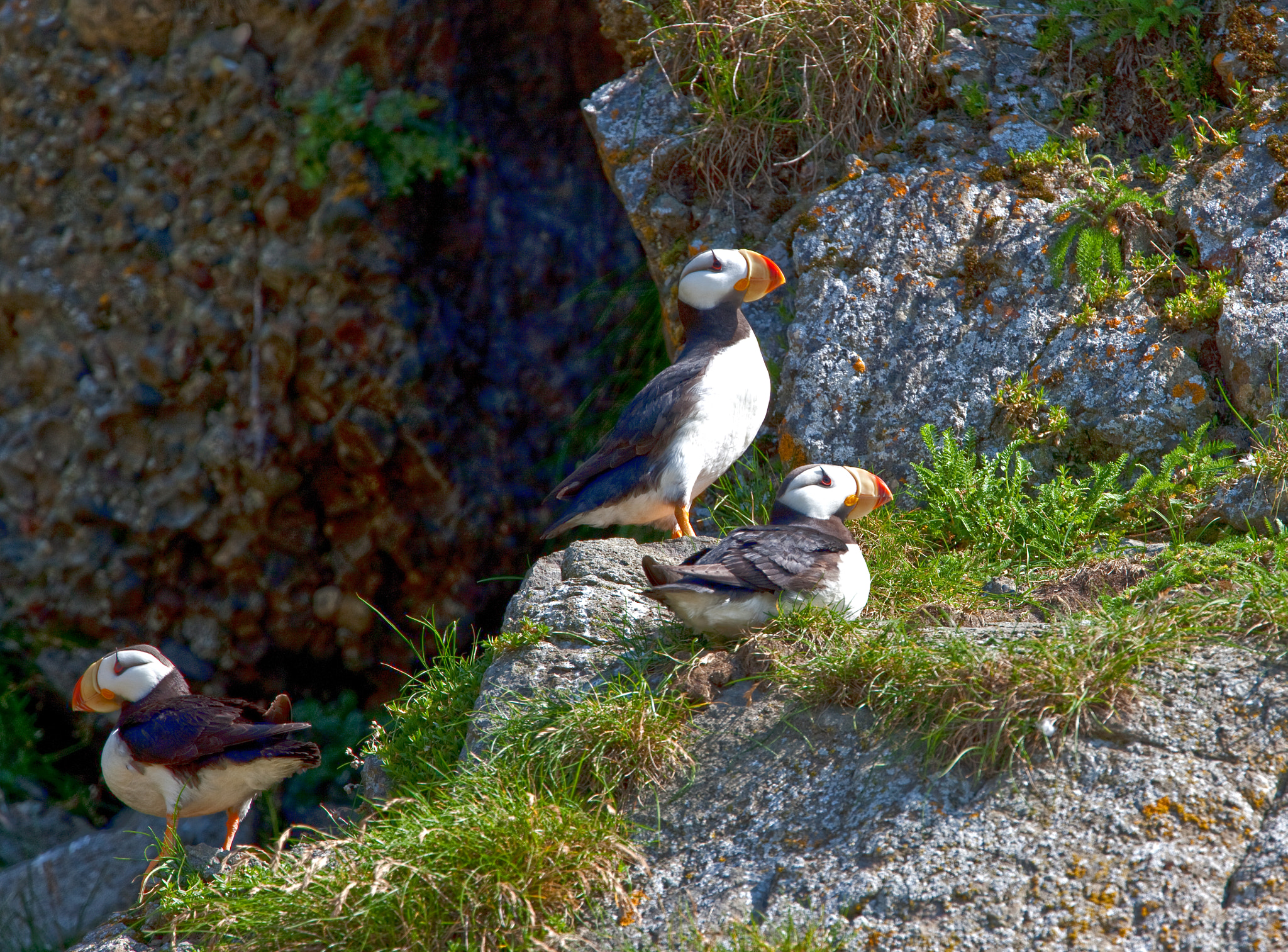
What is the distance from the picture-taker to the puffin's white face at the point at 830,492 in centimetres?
366

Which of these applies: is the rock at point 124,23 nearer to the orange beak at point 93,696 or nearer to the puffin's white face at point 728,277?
the puffin's white face at point 728,277

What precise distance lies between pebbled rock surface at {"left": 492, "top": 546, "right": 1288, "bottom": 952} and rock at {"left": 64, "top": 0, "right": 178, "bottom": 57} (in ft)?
20.8

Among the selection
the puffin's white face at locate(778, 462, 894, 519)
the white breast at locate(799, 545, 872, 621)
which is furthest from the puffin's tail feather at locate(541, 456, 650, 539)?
the white breast at locate(799, 545, 872, 621)

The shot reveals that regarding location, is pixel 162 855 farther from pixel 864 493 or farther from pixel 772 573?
pixel 864 493

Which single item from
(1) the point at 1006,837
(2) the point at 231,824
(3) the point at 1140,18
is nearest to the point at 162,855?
(2) the point at 231,824

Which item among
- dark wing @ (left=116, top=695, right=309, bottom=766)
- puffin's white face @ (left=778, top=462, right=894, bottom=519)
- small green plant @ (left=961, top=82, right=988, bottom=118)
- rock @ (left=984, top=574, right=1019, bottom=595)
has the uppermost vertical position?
small green plant @ (left=961, top=82, right=988, bottom=118)

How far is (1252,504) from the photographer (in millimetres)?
3930

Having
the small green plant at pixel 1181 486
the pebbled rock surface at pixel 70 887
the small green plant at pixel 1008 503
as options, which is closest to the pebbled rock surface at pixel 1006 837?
the small green plant at pixel 1008 503

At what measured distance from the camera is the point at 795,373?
5035 millimetres

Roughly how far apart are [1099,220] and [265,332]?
4894 millimetres

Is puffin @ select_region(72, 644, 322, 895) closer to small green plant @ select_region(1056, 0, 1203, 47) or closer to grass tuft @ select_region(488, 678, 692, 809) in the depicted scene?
grass tuft @ select_region(488, 678, 692, 809)

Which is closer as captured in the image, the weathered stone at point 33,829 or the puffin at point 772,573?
the puffin at point 772,573

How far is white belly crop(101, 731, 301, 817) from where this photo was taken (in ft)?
12.1

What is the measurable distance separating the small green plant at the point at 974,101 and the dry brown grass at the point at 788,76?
23 cm
